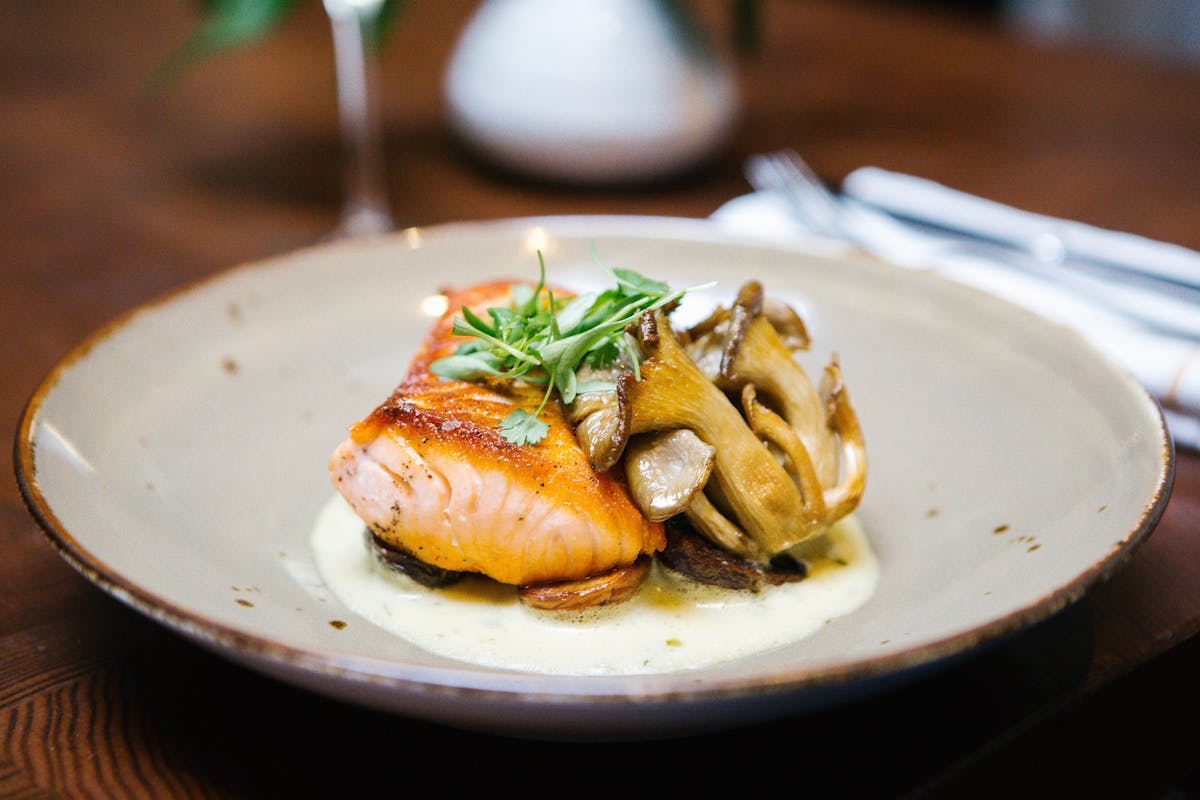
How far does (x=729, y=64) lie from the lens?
2904 millimetres

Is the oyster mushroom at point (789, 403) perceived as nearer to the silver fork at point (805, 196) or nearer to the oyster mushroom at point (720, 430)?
the oyster mushroom at point (720, 430)

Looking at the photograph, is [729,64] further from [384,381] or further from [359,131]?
[384,381]

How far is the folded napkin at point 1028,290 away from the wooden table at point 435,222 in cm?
11

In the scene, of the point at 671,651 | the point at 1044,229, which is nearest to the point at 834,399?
the point at 671,651

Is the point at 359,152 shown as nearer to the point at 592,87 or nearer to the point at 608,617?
the point at 592,87

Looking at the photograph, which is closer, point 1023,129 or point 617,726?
point 617,726

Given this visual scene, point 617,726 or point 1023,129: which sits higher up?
point 617,726

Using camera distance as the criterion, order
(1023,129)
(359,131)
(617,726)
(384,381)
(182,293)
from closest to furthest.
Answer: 1. (617,726)
2. (182,293)
3. (384,381)
4. (359,131)
5. (1023,129)

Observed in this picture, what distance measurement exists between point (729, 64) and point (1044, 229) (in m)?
1.08

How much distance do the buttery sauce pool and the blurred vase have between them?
4.96ft

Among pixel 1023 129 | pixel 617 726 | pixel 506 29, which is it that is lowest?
pixel 1023 129

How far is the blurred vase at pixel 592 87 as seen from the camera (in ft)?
8.76

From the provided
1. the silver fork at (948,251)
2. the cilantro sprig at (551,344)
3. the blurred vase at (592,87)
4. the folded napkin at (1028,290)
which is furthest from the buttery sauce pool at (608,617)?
the blurred vase at (592,87)

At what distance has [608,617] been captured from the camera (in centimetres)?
133
